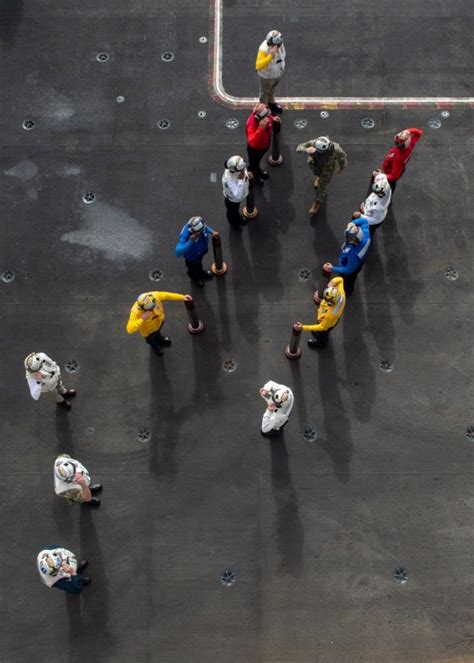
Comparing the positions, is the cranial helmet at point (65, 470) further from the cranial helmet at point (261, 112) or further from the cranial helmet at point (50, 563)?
the cranial helmet at point (261, 112)

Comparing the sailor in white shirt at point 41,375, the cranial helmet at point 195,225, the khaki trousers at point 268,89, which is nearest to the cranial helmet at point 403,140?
the khaki trousers at point 268,89

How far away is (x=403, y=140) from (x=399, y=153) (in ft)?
0.94

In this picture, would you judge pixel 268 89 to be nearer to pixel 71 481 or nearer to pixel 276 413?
pixel 276 413

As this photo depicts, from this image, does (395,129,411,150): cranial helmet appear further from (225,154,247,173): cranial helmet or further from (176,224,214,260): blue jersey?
(176,224,214,260): blue jersey

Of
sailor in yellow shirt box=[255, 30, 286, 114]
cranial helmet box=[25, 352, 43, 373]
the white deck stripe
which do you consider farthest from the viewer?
the white deck stripe

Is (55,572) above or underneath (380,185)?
underneath

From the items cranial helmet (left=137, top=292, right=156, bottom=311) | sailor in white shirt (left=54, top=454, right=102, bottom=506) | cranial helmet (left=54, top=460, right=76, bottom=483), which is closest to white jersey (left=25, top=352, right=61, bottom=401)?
sailor in white shirt (left=54, top=454, right=102, bottom=506)

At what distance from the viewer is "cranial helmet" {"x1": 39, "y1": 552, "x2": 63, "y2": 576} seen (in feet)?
28.4

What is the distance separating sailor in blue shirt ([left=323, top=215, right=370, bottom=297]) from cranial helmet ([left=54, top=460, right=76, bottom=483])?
4978mm

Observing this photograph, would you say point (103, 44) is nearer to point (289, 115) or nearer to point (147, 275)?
point (289, 115)

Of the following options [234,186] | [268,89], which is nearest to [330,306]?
[234,186]

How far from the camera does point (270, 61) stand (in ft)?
39.4

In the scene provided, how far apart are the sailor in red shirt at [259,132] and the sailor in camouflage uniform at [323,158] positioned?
652 mm

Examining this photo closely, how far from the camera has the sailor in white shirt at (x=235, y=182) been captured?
35.4 feet
